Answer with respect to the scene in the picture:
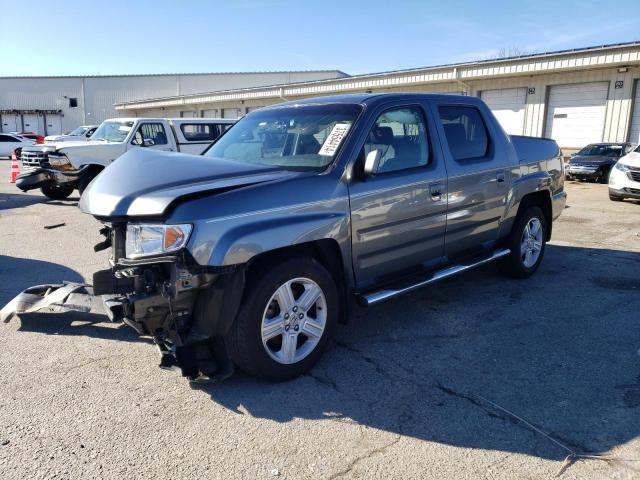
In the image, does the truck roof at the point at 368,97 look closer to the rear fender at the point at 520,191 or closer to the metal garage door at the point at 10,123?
the rear fender at the point at 520,191

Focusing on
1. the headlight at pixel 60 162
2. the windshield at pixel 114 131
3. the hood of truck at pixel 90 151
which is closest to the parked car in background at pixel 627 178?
the hood of truck at pixel 90 151

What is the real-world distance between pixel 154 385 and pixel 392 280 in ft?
6.43

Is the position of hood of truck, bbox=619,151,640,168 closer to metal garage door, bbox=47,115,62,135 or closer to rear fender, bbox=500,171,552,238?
rear fender, bbox=500,171,552,238

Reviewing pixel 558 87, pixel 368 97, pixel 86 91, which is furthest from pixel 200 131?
pixel 86 91

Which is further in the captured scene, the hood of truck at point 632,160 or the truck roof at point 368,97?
the hood of truck at point 632,160

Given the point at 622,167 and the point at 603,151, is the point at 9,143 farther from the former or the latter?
the point at 622,167

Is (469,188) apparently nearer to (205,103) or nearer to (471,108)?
(471,108)

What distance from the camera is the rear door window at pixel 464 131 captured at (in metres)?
4.73

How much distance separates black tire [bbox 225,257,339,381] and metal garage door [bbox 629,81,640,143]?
18870 millimetres

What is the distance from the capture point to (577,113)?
775 inches

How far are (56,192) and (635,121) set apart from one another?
1884 centimetres

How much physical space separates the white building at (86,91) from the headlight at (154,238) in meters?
54.2

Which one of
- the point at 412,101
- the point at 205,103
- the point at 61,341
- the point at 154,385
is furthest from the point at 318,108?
the point at 205,103

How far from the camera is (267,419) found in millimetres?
3062
